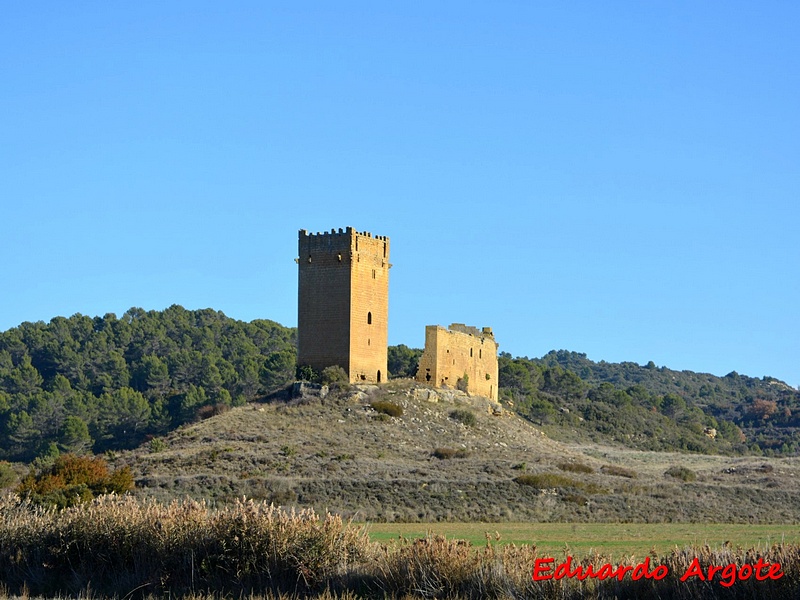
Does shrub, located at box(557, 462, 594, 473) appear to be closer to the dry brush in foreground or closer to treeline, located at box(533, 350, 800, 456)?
the dry brush in foreground

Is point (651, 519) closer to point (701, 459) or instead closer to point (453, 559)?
point (453, 559)

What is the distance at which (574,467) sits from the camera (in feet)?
113

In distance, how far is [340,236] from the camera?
41.2 m

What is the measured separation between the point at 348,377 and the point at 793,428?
4980 cm

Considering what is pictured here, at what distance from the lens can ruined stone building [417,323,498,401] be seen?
44.1m

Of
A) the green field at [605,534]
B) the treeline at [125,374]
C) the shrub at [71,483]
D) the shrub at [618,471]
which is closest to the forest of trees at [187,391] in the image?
the treeline at [125,374]

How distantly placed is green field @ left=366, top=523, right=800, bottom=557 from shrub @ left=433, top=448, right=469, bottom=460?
1035 cm

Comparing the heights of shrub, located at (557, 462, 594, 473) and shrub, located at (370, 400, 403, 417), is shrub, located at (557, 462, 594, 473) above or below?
below

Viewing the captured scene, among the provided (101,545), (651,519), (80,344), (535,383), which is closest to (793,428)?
(535,383)

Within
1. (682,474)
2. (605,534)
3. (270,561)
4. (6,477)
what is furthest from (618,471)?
(270,561)

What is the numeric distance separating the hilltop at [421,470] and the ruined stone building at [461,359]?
128 cm

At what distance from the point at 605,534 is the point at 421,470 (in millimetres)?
10512

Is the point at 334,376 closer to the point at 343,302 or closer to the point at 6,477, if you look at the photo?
the point at 343,302

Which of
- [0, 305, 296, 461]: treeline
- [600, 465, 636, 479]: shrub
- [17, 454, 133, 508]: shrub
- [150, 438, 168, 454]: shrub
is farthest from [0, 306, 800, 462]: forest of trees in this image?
[17, 454, 133, 508]: shrub
